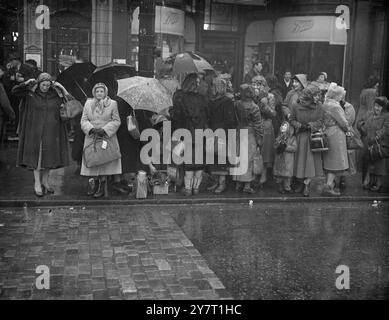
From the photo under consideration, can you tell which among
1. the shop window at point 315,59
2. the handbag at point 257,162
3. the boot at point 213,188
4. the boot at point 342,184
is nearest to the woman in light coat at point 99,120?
the boot at point 213,188

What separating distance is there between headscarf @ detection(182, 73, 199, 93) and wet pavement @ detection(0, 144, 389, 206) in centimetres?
175

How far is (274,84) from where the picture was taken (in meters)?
12.2

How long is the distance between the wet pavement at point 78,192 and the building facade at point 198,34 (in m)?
6.21

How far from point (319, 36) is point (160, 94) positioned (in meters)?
9.36

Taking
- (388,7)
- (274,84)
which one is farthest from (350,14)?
(274,84)

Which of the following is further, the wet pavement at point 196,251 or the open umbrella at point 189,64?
the open umbrella at point 189,64

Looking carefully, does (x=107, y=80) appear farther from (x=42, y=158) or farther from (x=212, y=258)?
(x=212, y=258)

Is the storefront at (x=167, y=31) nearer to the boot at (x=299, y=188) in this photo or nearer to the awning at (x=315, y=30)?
the awning at (x=315, y=30)

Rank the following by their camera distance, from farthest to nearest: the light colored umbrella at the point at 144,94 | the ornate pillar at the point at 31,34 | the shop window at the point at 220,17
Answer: the shop window at the point at 220,17 → the ornate pillar at the point at 31,34 → the light colored umbrella at the point at 144,94

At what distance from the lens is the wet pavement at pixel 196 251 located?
5875 mm

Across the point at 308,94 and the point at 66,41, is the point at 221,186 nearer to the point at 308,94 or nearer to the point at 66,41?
the point at 308,94

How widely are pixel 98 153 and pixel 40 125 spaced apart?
1034 millimetres

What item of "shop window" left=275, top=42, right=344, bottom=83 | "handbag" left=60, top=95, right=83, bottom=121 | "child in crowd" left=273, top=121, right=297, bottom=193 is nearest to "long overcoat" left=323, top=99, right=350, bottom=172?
"child in crowd" left=273, top=121, right=297, bottom=193

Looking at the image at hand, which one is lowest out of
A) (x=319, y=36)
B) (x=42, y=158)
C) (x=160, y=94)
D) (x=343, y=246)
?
(x=343, y=246)
